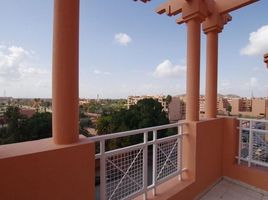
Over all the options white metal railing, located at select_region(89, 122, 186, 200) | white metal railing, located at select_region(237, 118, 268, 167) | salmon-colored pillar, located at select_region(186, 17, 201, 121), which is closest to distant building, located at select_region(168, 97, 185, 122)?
white metal railing, located at select_region(237, 118, 268, 167)

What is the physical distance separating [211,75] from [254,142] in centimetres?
166

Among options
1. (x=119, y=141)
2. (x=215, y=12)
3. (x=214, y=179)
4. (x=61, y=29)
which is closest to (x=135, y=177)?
(x=61, y=29)

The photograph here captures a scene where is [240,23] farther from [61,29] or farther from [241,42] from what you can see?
[61,29]

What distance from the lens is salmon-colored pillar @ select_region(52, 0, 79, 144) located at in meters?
1.77

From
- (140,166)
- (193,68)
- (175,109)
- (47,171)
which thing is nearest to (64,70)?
(47,171)

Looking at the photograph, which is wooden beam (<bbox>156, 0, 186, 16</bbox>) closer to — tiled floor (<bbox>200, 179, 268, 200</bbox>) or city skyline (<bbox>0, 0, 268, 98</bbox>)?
city skyline (<bbox>0, 0, 268, 98</bbox>)

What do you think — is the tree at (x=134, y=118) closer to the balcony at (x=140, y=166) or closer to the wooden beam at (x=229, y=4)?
the balcony at (x=140, y=166)

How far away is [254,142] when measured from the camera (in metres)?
3.91

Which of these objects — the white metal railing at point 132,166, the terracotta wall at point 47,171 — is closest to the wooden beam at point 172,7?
the white metal railing at point 132,166

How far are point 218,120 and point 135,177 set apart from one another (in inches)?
97.6

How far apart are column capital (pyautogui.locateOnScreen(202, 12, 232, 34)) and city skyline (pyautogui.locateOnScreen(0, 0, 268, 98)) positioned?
8.9 inches

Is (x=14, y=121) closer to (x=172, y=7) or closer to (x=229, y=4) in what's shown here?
(x=172, y=7)

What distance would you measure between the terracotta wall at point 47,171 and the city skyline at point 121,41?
2.35 feet

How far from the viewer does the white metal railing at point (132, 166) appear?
2119 mm
